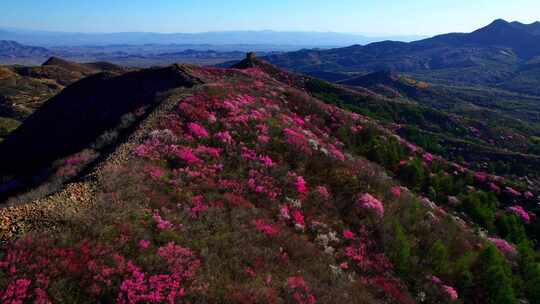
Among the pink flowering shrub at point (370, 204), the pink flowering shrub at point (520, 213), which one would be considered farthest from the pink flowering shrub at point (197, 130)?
the pink flowering shrub at point (520, 213)

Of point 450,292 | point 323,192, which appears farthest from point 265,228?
point 450,292

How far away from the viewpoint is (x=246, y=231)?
55.9ft

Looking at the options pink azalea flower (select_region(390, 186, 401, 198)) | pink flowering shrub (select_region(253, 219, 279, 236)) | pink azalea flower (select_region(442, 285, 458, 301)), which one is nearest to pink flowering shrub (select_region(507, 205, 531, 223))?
pink azalea flower (select_region(390, 186, 401, 198))

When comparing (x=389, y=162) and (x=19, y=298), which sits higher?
(x=19, y=298)

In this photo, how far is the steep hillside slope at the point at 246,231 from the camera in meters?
12.2

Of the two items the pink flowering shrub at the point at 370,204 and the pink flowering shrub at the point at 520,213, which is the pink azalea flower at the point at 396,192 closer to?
the pink flowering shrub at the point at 370,204

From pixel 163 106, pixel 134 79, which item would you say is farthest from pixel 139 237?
pixel 134 79

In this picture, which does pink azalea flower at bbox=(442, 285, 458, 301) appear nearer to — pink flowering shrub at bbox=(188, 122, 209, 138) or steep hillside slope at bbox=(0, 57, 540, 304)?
steep hillside slope at bbox=(0, 57, 540, 304)

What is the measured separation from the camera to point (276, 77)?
268 feet

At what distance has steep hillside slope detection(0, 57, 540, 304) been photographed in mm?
12250

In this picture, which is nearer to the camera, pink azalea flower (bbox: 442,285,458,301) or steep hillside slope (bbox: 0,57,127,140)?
pink azalea flower (bbox: 442,285,458,301)

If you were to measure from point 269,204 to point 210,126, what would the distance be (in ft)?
32.5

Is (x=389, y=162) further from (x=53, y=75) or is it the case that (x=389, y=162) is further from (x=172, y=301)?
(x=53, y=75)

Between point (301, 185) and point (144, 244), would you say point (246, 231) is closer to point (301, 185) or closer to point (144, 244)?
point (144, 244)
